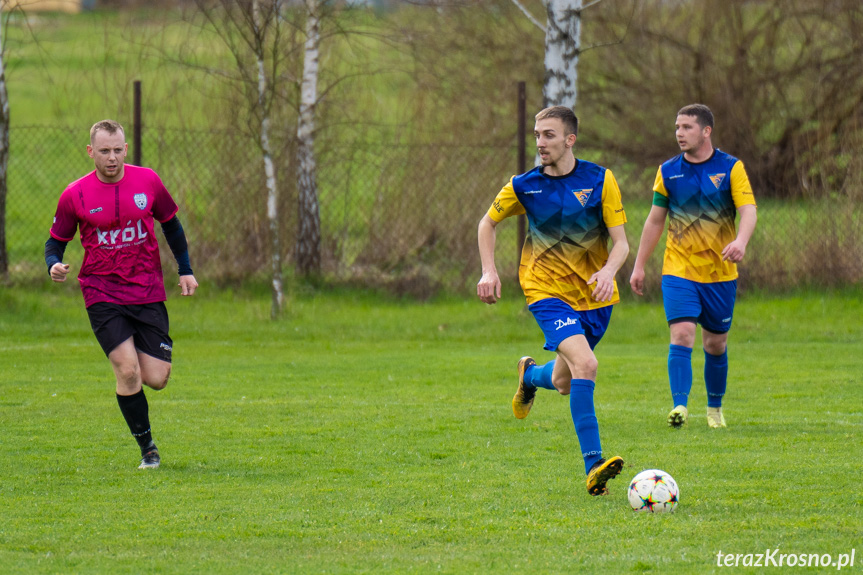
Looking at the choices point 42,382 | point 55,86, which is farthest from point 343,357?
point 55,86

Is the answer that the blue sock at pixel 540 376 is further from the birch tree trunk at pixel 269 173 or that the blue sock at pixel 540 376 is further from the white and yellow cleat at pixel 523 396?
the birch tree trunk at pixel 269 173

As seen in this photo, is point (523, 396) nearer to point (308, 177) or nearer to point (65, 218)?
point (65, 218)

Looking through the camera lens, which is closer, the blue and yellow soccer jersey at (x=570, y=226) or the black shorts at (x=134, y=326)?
the blue and yellow soccer jersey at (x=570, y=226)

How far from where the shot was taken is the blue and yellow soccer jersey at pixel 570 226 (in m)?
5.87

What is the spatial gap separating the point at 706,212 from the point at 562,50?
5523 mm

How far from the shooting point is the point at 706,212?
7414 mm

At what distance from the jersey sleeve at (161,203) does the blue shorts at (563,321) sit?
225 centimetres

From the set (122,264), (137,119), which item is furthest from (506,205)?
(137,119)

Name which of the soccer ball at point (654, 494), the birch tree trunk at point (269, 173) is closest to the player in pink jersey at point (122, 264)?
the soccer ball at point (654, 494)

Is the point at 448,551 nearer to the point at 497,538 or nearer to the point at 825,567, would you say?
the point at 497,538

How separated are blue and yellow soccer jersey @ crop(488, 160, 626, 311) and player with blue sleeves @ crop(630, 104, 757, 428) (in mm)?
1477

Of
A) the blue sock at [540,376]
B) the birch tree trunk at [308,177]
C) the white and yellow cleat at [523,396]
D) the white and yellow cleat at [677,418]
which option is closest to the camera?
the blue sock at [540,376]

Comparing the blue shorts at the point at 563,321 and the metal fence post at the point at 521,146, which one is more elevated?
the metal fence post at the point at 521,146

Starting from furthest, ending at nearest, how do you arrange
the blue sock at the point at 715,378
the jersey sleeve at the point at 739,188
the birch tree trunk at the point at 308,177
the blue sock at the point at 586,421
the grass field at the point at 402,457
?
the birch tree trunk at the point at 308,177 < the blue sock at the point at 715,378 < the jersey sleeve at the point at 739,188 < the blue sock at the point at 586,421 < the grass field at the point at 402,457
